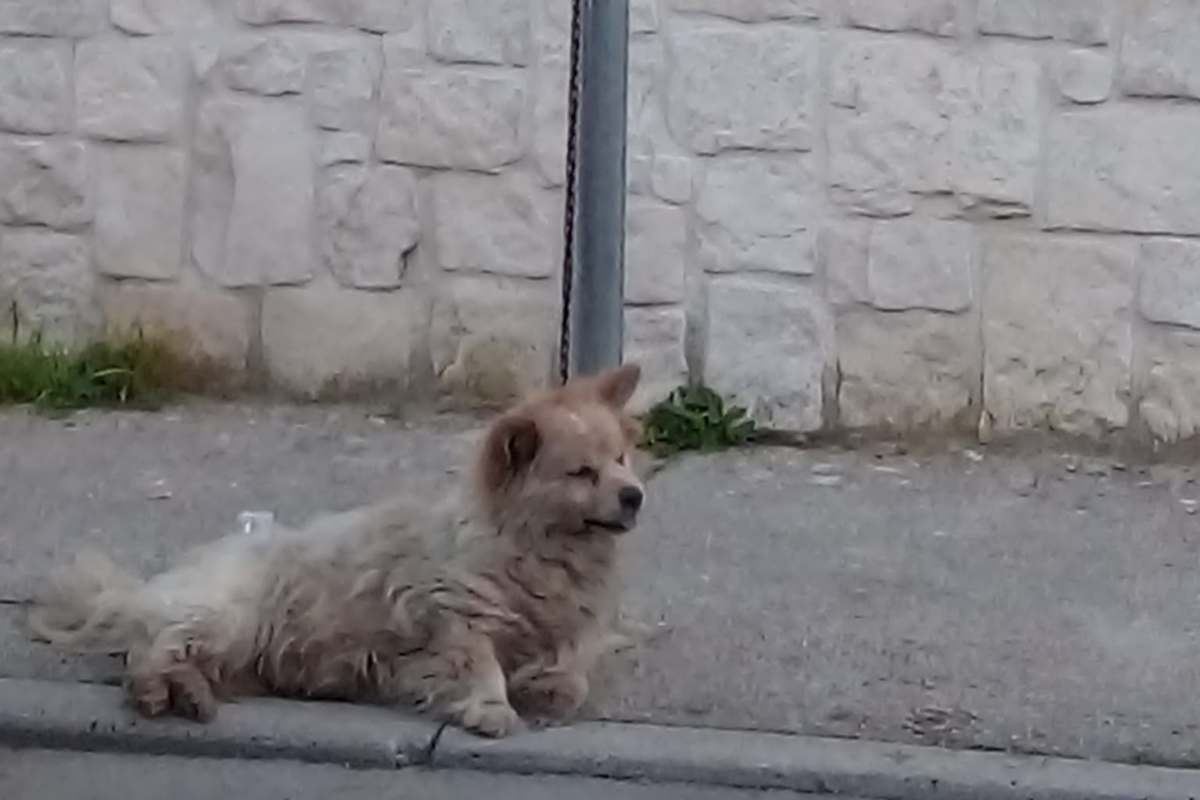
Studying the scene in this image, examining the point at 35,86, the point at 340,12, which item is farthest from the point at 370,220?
the point at 35,86

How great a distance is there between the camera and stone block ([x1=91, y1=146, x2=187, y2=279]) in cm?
686

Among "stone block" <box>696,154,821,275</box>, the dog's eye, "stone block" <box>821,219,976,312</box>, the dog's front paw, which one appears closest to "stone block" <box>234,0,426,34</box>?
"stone block" <box>696,154,821,275</box>

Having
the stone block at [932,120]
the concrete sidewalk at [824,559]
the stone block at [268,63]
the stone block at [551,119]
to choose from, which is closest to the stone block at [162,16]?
the stone block at [268,63]

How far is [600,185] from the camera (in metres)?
4.84

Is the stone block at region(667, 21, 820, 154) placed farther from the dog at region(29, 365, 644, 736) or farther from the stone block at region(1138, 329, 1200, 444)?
the dog at region(29, 365, 644, 736)

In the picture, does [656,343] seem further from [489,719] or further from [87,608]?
[489,719]

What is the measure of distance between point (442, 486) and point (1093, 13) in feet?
7.29

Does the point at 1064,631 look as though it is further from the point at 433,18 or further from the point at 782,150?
the point at 433,18

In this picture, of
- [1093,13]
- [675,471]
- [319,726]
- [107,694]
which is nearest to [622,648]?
[319,726]

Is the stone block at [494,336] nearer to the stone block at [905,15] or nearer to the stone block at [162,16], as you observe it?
the stone block at [162,16]

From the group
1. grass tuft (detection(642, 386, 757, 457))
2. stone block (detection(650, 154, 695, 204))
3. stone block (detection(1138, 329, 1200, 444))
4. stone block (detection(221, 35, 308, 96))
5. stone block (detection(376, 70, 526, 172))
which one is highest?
stone block (detection(221, 35, 308, 96))

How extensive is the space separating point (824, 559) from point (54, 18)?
9.22 ft

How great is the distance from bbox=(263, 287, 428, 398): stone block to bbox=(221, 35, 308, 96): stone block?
0.58 metres

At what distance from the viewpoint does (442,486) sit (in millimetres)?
5777
